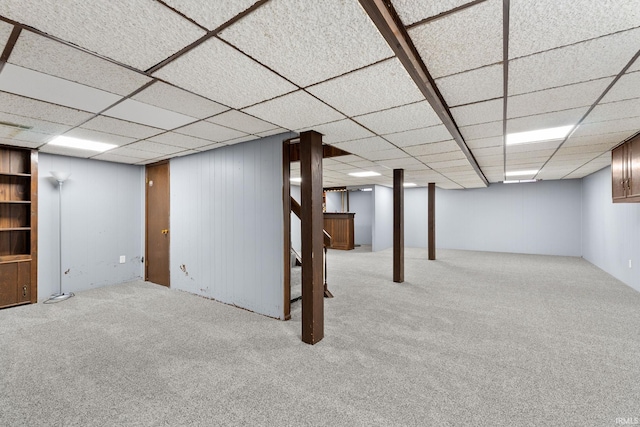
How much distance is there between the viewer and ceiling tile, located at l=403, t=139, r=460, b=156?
3.54 m

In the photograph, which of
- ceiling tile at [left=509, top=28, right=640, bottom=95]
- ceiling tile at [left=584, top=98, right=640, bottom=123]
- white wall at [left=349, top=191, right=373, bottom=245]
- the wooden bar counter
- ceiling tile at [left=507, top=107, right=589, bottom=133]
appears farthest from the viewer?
white wall at [left=349, top=191, right=373, bottom=245]

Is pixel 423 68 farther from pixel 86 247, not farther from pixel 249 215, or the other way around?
pixel 86 247

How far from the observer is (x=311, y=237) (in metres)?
2.89

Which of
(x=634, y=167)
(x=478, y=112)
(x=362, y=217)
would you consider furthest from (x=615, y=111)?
(x=362, y=217)

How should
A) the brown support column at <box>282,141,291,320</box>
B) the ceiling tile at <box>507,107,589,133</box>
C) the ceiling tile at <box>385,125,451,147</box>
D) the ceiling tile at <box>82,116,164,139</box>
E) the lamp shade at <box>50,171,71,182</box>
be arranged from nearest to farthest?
the ceiling tile at <box>507,107,589,133</box> < the ceiling tile at <box>82,116,164,139</box> < the ceiling tile at <box>385,125,451,147</box> < the brown support column at <box>282,141,291,320</box> < the lamp shade at <box>50,171,71,182</box>

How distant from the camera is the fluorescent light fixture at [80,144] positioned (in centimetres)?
351

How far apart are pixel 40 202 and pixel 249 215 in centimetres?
329

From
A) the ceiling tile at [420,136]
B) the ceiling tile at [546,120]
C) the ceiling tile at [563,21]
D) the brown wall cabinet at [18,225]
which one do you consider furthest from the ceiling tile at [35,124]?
the ceiling tile at [546,120]

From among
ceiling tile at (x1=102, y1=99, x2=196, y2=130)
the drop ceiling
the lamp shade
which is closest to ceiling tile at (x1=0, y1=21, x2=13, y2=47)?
the drop ceiling

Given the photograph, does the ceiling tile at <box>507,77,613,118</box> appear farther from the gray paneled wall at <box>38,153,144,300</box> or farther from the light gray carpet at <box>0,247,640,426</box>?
the gray paneled wall at <box>38,153,144,300</box>

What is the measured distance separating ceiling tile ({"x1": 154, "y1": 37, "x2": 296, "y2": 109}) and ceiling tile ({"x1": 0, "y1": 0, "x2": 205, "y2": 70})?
0.11 m

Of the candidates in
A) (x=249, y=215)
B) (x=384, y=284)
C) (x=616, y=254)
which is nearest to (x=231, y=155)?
(x=249, y=215)

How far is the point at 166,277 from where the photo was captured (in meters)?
4.95

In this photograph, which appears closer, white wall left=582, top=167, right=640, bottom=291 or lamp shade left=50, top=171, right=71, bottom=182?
lamp shade left=50, top=171, right=71, bottom=182
